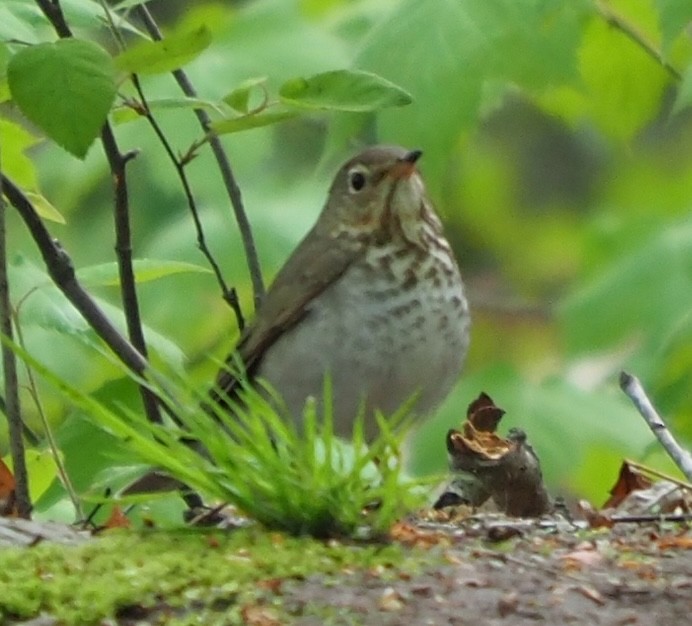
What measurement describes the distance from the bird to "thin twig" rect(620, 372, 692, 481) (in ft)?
2.72

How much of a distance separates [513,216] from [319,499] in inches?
228

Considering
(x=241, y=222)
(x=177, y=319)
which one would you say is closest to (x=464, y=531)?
(x=241, y=222)

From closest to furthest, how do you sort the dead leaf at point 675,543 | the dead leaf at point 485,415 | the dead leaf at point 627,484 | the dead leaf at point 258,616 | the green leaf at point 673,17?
the dead leaf at point 258,616, the dead leaf at point 675,543, the green leaf at point 673,17, the dead leaf at point 485,415, the dead leaf at point 627,484

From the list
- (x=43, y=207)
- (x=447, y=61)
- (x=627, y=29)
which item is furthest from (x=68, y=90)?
(x=627, y=29)

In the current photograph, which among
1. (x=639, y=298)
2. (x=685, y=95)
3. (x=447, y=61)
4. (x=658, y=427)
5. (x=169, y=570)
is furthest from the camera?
(x=639, y=298)

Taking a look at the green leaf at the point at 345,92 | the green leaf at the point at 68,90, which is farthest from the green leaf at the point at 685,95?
the green leaf at the point at 68,90

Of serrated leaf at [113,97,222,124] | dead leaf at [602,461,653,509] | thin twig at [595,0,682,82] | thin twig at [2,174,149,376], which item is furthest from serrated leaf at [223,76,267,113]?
thin twig at [595,0,682,82]

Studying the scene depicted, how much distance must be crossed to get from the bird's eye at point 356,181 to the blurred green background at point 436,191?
0.19m

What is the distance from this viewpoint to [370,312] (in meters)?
3.37

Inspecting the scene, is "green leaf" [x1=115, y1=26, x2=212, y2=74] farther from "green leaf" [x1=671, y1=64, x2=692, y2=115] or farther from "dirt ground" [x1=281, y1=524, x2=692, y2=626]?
"green leaf" [x1=671, y1=64, x2=692, y2=115]

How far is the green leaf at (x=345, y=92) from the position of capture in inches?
84.4

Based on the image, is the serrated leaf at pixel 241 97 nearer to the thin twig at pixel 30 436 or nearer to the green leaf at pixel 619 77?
the thin twig at pixel 30 436

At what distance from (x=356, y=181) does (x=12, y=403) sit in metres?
1.39

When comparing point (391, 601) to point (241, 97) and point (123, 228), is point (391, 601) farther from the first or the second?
point (123, 228)
